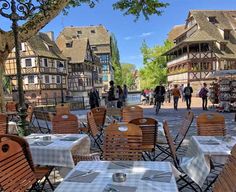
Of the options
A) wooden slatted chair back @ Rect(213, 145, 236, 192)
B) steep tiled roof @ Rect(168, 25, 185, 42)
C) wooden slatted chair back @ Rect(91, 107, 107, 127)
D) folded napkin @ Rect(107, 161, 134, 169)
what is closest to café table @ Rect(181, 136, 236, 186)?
wooden slatted chair back @ Rect(213, 145, 236, 192)

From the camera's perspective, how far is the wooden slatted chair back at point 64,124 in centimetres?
711

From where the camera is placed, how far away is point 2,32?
1096 cm

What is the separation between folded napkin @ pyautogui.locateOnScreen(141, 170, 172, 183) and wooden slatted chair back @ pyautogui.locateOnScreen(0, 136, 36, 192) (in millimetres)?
1503

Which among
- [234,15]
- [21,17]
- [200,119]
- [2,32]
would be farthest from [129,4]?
[234,15]

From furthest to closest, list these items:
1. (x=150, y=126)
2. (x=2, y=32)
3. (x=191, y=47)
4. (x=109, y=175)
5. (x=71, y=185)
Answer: (x=191, y=47)
(x=2, y=32)
(x=150, y=126)
(x=109, y=175)
(x=71, y=185)

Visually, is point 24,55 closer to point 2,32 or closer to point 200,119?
point 2,32

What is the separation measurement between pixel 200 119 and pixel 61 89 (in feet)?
142

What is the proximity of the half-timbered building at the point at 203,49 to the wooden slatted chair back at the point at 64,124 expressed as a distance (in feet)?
101

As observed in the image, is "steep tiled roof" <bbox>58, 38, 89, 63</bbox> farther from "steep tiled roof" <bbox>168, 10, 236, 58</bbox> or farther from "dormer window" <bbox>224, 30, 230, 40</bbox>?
"dormer window" <bbox>224, 30, 230, 40</bbox>

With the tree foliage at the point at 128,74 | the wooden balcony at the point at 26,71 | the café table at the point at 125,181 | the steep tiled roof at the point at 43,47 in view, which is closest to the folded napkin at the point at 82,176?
the café table at the point at 125,181

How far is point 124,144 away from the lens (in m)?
4.69

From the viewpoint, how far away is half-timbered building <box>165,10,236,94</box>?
128 ft

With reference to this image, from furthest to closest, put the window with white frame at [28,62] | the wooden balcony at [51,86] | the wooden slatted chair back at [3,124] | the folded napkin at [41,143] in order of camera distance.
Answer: the wooden balcony at [51,86] < the window with white frame at [28,62] < the wooden slatted chair back at [3,124] < the folded napkin at [41,143]

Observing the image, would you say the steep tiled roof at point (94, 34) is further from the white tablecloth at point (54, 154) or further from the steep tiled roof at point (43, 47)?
the white tablecloth at point (54, 154)
